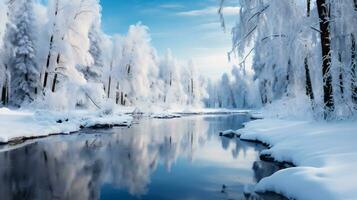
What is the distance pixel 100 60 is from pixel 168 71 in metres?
30.7

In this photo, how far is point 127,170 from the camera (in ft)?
41.2

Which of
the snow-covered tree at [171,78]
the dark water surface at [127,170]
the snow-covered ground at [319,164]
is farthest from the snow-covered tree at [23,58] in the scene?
the snow-covered tree at [171,78]

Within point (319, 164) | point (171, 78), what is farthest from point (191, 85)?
point (319, 164)

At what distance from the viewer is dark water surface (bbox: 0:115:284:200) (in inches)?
376

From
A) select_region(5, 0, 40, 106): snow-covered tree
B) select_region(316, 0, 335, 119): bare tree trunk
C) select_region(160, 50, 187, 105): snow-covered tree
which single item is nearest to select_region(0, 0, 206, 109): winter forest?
select_region(5, 0, 40, 106): snow-covered tree

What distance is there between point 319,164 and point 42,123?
19.0 meters

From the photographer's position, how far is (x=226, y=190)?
388 inches

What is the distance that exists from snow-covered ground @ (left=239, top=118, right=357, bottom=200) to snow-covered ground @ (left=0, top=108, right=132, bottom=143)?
44.1ft

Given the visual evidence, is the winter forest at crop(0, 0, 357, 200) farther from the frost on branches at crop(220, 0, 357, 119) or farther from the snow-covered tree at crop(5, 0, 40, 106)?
the snow-covered tree at crop(5, 0, 40, 106)

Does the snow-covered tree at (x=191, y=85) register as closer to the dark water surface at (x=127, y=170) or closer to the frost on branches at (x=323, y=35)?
the dark water surface at (x=127, y=170)

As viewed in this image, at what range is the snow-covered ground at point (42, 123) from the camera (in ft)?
65.0

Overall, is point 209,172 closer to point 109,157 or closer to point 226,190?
point 226,190

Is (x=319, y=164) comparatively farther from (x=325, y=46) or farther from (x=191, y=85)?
(x=191, y=85)

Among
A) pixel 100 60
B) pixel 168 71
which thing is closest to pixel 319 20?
pixel 100 60
